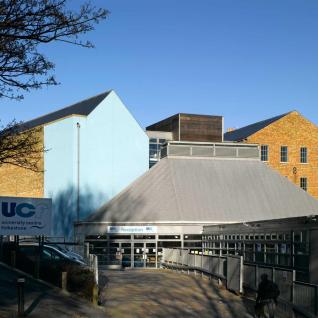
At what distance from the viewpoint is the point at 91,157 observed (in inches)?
2110

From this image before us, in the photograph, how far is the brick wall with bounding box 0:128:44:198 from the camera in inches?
2260

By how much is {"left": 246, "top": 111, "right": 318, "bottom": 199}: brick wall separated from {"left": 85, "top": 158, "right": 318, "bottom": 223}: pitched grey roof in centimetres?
1148

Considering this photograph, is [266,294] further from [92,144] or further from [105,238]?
[92,144]

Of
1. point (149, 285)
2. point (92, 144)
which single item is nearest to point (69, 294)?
point (149, 285)

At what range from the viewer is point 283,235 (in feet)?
94.3

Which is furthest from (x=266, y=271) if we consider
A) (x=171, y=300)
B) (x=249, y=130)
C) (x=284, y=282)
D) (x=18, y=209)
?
(x=249, y=130)

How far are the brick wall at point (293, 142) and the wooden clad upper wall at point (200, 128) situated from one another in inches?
141

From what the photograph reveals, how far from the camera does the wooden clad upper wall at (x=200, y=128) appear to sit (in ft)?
206

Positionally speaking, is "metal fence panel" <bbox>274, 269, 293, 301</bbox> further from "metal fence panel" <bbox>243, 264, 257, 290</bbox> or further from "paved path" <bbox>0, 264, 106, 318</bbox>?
"paved path" <bbox>0, 264, 106, 318</bbox>

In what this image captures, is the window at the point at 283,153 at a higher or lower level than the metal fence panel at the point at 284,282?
higher

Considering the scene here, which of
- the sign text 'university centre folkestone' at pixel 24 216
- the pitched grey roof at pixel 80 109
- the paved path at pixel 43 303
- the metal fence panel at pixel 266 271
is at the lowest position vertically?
the paved path at pixel 43 303

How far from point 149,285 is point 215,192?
2432 cm

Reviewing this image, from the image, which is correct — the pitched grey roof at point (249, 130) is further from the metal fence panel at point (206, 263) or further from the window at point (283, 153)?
the metal fence panel at point (206, 263)

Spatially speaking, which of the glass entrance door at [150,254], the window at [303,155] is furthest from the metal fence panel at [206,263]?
the window at [303,155]
